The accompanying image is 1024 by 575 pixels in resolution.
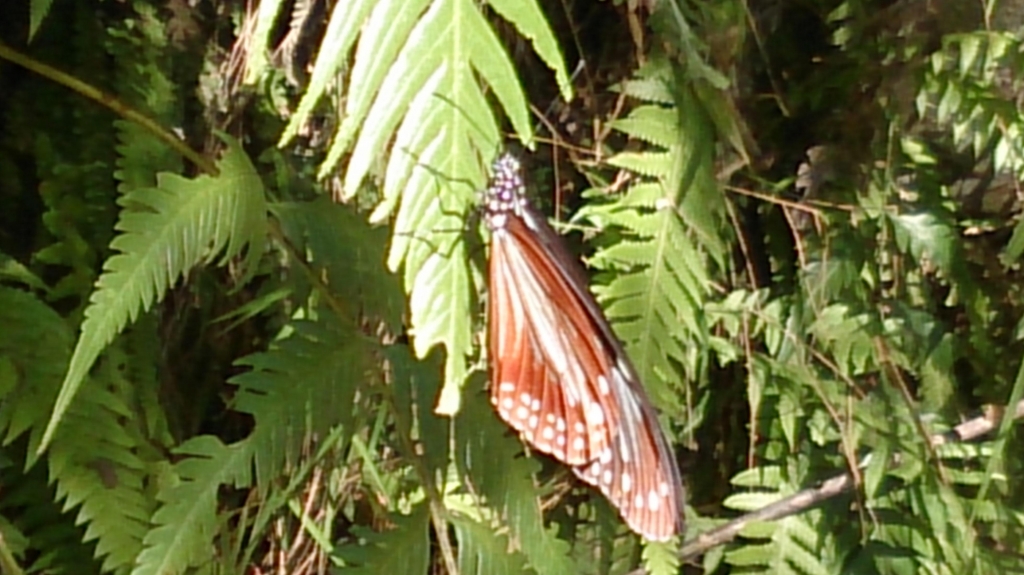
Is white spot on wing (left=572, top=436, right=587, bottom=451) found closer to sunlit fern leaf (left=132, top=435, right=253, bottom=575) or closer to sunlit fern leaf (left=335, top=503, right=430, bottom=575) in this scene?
sunlit fern leaf (left=335, top=503, right=430, bottom=575)

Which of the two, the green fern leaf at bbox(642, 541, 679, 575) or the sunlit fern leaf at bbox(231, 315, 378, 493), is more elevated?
the sunlit fern leaf at bbox(231, 315, 378, 493)

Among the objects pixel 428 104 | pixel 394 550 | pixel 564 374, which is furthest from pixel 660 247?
pixel 428 104

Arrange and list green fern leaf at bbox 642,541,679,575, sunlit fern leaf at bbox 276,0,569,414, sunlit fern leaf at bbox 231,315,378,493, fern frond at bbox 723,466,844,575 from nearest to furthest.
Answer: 1. sunlit fern leaf at bbox 276,0,569,414
2. sunlit fern leaf at bbox 231,315,378,493
3. green fern leaf at bbox 642,541,679,575
4. fern frond at bbox 723,466,844,575

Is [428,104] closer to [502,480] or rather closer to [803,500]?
[502,480]

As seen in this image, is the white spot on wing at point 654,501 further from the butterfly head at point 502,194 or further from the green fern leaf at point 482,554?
the butterfly head at point 502,194

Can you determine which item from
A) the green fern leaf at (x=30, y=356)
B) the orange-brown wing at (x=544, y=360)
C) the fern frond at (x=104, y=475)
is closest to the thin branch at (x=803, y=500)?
the orange-brown wing at (x=544, y=360)

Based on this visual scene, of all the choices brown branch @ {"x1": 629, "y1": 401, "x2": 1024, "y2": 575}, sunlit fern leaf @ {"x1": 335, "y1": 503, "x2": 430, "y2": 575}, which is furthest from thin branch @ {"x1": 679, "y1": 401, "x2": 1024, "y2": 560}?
sunlit fern leaf @ {"x1": 335, "y1": 503, "x2": 430, "y2": 575}

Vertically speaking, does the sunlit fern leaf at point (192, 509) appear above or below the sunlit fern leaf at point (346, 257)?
below

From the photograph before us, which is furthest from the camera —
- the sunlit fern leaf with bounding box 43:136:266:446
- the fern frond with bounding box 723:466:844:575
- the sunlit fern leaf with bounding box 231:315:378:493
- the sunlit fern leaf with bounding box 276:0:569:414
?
the fern frond with bounding box 723:466:844:575
